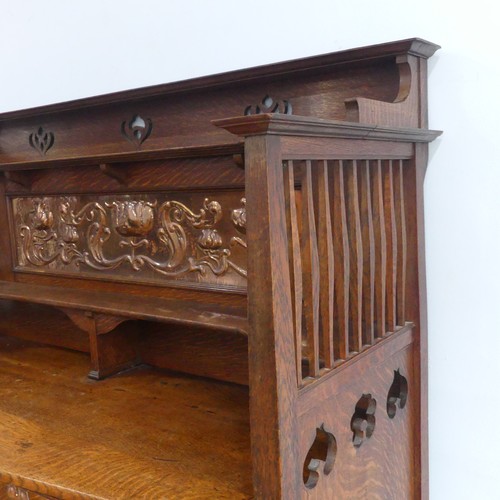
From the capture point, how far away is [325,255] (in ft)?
3.00

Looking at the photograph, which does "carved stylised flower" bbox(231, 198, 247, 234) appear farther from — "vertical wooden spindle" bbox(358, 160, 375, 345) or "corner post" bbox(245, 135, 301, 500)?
"corner post" bbox(245, 135, 301, 500)

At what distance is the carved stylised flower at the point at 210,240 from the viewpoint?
130 centimetres

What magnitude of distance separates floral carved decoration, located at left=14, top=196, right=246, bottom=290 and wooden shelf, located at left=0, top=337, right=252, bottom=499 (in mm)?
258

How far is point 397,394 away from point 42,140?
1107 millimetres

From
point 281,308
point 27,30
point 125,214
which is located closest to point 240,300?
point 125,214

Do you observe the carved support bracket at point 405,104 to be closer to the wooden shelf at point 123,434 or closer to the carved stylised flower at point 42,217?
the wooden shelf at point 123,434

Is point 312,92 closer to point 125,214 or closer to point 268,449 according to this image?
point 125,214

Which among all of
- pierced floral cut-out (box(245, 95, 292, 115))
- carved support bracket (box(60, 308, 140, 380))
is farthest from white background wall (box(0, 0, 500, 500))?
carved support bracket (box(60, 308, 140, 380))

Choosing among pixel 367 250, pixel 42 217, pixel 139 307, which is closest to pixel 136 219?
pixel 139 307

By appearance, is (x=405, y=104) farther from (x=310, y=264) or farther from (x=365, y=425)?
(x=365, y=425)

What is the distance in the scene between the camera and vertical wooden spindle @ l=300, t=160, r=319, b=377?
86 centimetres

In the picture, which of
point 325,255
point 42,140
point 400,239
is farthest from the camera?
point 42,140

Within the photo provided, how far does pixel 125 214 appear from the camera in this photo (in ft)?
4.65

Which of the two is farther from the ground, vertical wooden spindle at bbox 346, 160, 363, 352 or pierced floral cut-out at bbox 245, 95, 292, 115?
pierced floral cut-out at bbox 245, 95, 292, 115
